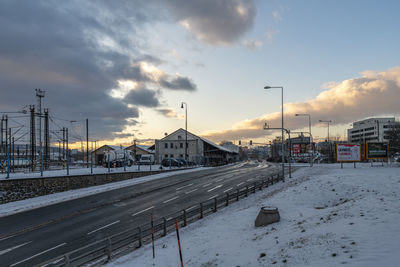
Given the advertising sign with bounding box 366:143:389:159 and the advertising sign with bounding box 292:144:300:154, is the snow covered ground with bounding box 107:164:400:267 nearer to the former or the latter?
the advertising sign with bounding box 366:143:389:159

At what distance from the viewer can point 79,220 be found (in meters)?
16.7

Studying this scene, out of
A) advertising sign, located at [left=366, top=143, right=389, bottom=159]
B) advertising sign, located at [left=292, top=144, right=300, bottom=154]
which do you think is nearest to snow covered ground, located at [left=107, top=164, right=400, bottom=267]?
advertising sign, located at [left=366, top=143, right=389, bottom=159]

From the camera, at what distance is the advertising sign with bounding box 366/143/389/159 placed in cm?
3928

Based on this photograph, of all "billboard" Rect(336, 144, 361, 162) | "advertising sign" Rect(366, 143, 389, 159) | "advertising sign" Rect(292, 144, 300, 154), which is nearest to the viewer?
"billboard" Rect(336, 144, 361, 162)

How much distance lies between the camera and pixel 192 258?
10.7m

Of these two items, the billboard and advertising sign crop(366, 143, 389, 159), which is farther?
advertising sign crop(366, 143, 389, 159)

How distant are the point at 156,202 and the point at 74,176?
11166 mm

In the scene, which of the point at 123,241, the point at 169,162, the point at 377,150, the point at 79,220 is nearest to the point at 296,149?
the point at 377,150

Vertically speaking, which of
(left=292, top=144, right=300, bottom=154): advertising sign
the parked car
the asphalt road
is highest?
(left=292, top=144, right=300, bottom=154): advertising sign

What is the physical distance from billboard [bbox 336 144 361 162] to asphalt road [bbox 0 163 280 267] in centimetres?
2266

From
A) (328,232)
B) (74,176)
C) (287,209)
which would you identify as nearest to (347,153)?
(287,209)

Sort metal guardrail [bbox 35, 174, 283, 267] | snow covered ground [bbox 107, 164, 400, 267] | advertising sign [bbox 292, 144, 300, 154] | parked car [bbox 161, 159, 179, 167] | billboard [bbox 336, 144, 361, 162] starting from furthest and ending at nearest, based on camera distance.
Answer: advertising sign [bbox 292, 144, 300, 154], parked car [bbox 161, 159, 179, 167], billboard [bbox 336, 144, 361, 162], metal guardrail [bbox 35, 174, 283, 267], snow covered ground [bbox 107, 164, 400, 267]

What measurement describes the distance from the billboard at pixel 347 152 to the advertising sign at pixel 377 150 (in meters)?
1.50

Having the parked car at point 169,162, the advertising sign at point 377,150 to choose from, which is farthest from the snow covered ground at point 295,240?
the parked car at point 169,162
